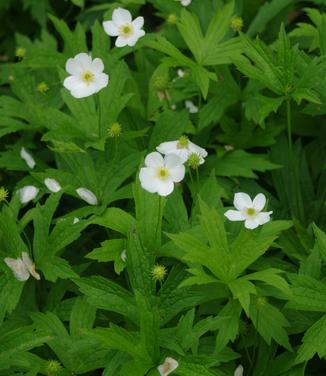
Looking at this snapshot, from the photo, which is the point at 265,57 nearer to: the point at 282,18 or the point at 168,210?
the point at 168,210

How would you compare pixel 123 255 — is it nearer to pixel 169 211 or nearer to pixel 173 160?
pixel 169 211

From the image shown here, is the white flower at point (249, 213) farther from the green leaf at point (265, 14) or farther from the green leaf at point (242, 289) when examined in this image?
the green leaf at point (265, 14)

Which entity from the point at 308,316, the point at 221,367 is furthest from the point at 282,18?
the point at 221,367

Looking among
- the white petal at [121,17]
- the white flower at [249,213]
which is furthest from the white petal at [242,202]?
the white petal at [121,17]

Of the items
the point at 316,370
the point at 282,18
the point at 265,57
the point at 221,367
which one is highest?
the point at 265,57

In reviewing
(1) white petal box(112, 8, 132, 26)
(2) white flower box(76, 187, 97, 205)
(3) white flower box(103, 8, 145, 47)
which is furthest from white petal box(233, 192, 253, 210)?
(1) white petal box(112, 8, 132, 26)

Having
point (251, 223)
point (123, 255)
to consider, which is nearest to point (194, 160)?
point (251, 223)
